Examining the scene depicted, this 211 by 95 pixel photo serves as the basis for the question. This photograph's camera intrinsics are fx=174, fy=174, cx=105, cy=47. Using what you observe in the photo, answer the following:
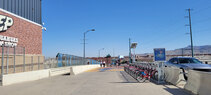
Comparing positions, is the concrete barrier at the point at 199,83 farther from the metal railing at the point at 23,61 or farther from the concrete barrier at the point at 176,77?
the metal railing at the point at 23,61

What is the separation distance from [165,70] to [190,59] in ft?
9.73

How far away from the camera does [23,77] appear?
1317 cm

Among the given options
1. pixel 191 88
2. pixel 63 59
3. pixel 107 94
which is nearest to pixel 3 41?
pixel 63 59

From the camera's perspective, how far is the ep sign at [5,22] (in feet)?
61.8

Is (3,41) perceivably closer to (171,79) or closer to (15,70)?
(15,70)

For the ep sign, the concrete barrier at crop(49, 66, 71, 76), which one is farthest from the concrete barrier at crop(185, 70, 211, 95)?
the ep sign

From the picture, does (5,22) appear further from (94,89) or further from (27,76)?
(94,89)

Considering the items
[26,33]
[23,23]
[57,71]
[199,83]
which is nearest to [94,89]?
[199,83]

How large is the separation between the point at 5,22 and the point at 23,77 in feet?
31.0

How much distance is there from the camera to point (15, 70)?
13305mm

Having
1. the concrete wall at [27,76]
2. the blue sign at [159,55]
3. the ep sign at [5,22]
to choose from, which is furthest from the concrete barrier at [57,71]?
the blue sign at [159,55]

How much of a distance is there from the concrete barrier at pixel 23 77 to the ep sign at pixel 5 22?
728 centimetres

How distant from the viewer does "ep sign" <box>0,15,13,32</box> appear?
18.8m

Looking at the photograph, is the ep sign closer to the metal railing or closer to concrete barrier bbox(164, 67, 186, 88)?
the metal railing
